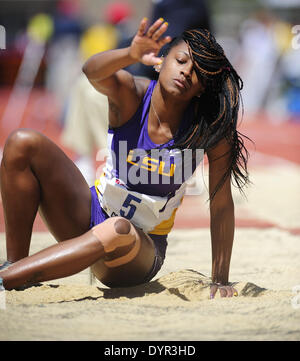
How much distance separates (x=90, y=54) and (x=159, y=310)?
239 inches

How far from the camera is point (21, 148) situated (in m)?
3.03

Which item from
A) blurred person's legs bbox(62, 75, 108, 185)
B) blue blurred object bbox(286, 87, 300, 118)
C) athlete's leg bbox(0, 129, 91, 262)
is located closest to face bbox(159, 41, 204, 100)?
athlete's leg bbox(0, 129, 91, 262)

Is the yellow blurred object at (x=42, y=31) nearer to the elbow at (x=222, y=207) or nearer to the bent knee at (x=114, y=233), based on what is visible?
the elbow at (x=222, y=207)

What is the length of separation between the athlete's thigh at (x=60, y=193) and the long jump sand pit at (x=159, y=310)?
→ 1.24ft

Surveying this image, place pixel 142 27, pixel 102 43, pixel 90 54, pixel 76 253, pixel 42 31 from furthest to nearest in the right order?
pixel 42 31
pixel 102 43
pixel 90 54
pixel 76 253
pixel 142 27

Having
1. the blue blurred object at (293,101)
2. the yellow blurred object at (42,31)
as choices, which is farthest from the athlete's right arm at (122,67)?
the blue blurred object at (293,101)

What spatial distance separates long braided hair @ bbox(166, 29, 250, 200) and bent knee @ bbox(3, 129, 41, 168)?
726 millimetres

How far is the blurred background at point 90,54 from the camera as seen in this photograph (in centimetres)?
1109

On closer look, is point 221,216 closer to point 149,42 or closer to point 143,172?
point 143,172

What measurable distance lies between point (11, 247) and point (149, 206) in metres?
0.78

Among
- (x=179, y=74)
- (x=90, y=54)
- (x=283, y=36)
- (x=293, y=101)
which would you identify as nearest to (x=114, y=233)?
(x=179, y=74)

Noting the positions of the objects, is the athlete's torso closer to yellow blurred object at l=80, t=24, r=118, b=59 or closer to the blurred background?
the blurred background

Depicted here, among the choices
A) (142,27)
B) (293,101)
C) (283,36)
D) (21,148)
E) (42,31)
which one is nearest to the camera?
(142,27)

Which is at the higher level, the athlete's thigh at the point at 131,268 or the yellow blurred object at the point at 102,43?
the yellow blurred object at the point at 102,43
